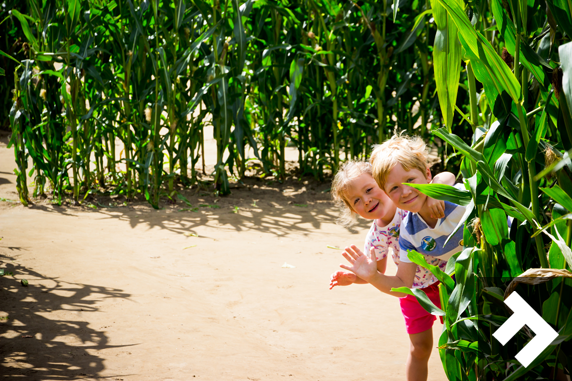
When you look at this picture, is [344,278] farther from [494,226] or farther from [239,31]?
[239,31]

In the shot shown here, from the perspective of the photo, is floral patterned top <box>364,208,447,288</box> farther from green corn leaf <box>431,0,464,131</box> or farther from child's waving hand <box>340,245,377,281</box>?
green corn leaf <box>431,0,464,131</box>

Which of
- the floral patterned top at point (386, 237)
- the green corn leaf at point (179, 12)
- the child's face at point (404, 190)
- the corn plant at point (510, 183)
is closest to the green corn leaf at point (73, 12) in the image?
the green corn leaf at point (179, 12)

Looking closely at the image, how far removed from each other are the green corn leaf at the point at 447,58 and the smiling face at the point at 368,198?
912mm

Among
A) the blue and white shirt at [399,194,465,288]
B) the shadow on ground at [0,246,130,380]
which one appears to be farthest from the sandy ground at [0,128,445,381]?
the blue and white shirt at [399,194,465,288]

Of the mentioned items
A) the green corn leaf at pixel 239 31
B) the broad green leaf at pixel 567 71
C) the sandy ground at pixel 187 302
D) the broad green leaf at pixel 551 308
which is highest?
the green corn leaf at pixel 239 31

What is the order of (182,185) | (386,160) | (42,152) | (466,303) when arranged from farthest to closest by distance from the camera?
(182,185) < (42,152) < (386,160) < (466,303)

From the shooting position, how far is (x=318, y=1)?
489cm

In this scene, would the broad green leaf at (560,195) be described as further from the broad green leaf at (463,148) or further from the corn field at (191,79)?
the corn field at (191,79)

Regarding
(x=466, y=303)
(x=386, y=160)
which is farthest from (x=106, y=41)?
(x=466, y=303)

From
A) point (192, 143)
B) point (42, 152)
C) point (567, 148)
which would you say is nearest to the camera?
point (567, 148)

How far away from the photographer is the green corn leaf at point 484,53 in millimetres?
987

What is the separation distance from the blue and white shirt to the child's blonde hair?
0.52 feet

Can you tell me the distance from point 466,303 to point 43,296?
217 centimetres

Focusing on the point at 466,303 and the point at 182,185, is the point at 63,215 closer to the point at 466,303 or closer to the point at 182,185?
the point at 182,185
